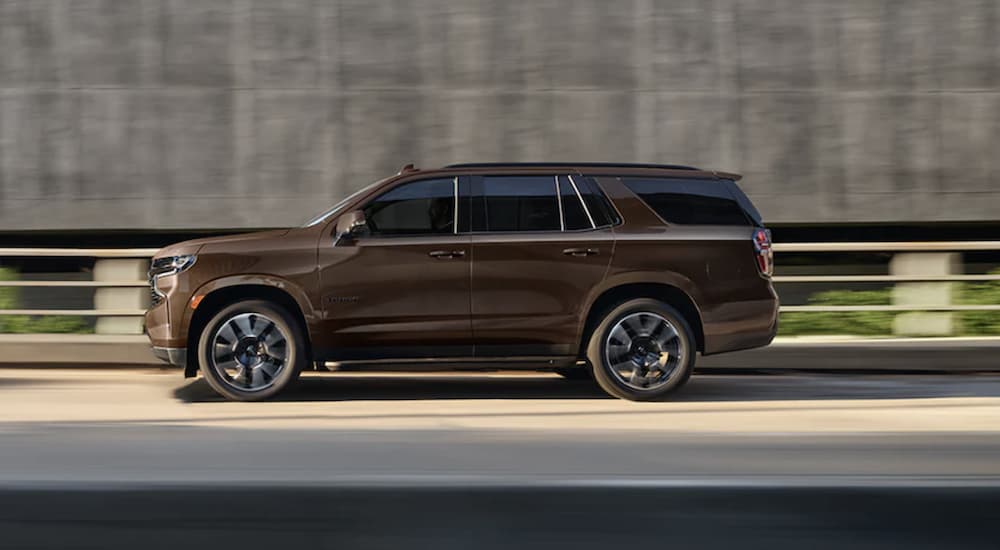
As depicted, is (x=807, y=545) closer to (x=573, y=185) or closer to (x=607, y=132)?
(x=573, y=185)

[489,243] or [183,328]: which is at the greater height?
[489,243]

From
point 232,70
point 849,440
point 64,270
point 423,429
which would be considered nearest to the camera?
point 849,440

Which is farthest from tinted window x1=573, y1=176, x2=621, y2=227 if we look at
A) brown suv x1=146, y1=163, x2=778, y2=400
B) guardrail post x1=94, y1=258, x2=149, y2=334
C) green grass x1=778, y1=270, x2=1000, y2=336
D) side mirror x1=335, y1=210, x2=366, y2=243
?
guardrail post x1=94, y1=258, x2=149, y2=334

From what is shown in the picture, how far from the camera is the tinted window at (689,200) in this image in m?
9.23

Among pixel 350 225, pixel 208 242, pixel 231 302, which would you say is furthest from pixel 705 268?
pixel 208 242

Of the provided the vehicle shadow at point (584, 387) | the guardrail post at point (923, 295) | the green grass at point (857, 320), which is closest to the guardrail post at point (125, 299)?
the vehicle shadow at point (584, 387)

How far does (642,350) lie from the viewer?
30.2 feet

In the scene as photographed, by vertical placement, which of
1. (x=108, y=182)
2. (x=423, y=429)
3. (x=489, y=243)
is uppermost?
(x=108, y=182)

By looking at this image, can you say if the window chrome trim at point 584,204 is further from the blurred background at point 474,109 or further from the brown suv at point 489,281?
the blurred background at point 474,109

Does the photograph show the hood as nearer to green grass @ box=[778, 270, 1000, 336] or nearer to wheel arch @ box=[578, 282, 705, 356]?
wheel arch @ box=[578, 282, 705, 356]

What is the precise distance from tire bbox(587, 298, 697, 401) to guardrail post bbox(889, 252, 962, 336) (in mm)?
3825

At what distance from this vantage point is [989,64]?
1802 cm

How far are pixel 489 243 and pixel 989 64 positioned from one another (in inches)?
477

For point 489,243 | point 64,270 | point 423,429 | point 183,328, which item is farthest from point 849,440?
point 64,270
